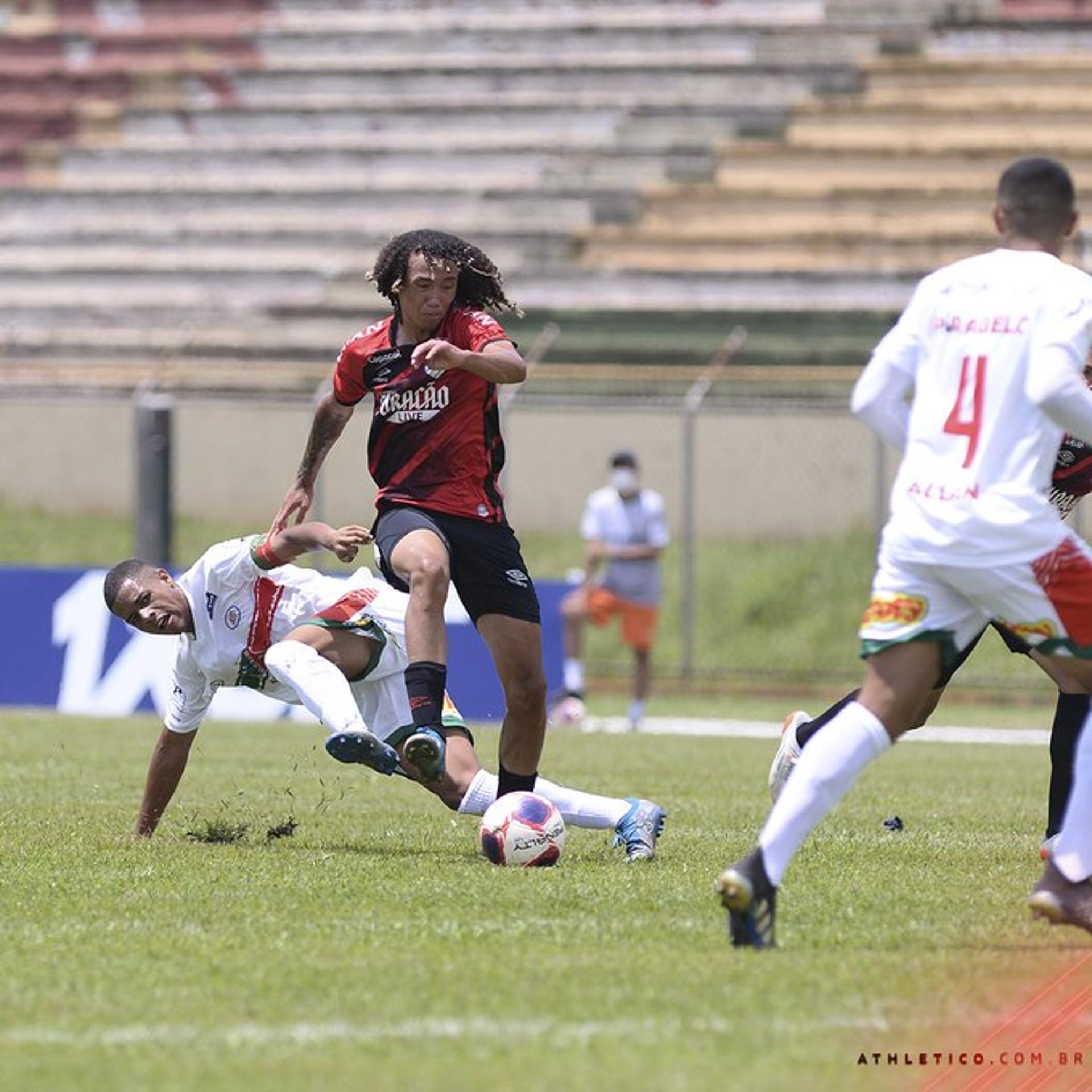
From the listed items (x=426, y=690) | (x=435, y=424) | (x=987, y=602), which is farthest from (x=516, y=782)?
(x=987, y=602)

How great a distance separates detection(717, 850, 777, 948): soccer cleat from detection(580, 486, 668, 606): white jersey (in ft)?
46.6

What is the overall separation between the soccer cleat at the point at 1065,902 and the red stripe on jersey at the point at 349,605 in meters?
3.47

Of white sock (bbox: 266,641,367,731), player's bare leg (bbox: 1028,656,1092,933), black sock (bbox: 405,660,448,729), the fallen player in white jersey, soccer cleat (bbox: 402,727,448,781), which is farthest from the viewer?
the fallen player in white jersey

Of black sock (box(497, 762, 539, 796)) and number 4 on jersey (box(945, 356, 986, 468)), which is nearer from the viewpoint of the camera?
number 4 on jersey (box(945, 356, 986, 468))

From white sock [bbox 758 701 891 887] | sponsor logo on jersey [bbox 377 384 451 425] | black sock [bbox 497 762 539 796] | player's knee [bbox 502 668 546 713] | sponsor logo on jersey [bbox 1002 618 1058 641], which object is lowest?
black sock [bbox 497 762 539 796]

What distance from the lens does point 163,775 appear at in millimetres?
8633

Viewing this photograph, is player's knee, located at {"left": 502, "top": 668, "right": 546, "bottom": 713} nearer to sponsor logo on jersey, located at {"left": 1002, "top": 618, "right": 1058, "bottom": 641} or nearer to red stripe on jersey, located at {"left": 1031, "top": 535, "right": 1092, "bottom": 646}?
sponsor logo on jersey, located at {"left": 1002, "top": 618, "right": 1058, "bottom": 641}

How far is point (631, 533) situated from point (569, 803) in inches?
464

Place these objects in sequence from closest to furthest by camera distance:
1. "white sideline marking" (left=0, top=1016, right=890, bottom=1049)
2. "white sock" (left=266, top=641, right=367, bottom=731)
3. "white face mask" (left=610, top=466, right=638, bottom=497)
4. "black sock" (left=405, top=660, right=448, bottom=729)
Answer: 1. "white sideline marking" (left=0, top=1016, right=890, bottom=1049)
2. "black sock" (left=405, top=660, right=448, bottom=729)
3. "white sock" (left=266, top=641, right=367, bottom=731)
4. "white face mask" (left=610, top=466, right=638, bottom=497)

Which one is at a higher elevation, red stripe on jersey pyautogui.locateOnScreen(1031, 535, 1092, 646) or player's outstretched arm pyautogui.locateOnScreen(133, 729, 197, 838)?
red stripe on jersey pyautogui.locateOnScreen(1031, 535, 1092, 646)

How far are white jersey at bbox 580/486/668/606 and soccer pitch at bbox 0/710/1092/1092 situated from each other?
1008 cm

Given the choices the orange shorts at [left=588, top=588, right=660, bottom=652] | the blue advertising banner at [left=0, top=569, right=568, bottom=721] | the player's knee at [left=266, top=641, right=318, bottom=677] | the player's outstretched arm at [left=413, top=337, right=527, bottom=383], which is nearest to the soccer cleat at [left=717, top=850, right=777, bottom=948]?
the player's outstretched arm at [left=413, top=337, right=527, bottom=383]

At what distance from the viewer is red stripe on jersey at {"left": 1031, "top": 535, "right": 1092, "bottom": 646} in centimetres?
593

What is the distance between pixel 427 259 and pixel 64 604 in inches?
428
